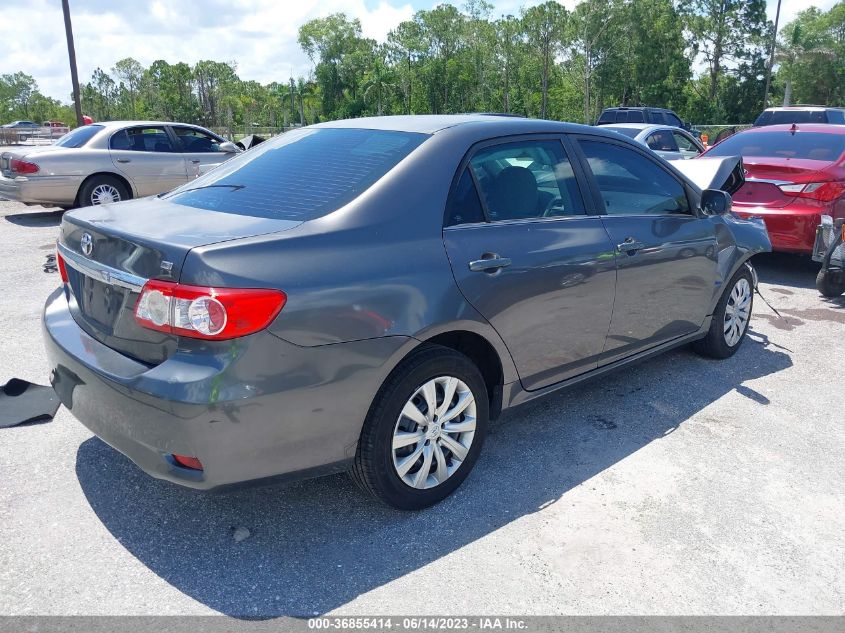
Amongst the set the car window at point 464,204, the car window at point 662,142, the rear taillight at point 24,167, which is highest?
the car window at point 662,142

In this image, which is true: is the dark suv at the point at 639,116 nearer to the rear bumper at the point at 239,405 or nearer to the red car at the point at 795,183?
the red car at the point at 795,183

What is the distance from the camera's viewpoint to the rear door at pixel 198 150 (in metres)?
11.5

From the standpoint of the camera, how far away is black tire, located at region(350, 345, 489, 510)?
2.81 m

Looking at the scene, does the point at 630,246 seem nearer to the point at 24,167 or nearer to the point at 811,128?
the point at 811,128

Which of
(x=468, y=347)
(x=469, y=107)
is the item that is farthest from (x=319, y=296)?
(x=469, y=107)

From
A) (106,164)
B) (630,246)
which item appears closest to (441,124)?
(630,246)

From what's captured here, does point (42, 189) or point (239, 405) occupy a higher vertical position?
point (42, 189)

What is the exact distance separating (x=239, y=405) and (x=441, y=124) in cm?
176

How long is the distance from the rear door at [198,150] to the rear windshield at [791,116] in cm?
1414

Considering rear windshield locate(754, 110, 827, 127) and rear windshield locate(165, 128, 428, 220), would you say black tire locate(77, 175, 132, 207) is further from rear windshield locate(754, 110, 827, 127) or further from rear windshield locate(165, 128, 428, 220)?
rear windshield locate(754, 110, 827, 127)

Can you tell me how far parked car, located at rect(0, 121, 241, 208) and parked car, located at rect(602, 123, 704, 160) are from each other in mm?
6998

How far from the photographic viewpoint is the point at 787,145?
26.9 ft

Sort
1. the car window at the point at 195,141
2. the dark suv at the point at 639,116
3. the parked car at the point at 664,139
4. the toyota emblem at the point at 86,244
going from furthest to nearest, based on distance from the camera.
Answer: the dark suv at the point at 639,116
the parked car at the point at 664,139
the car window at the point at 195,141
the toyota emblem at the point at 86,244

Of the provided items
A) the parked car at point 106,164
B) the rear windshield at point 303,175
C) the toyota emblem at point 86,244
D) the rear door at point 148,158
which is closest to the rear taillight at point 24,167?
the parked car at point 106,164
